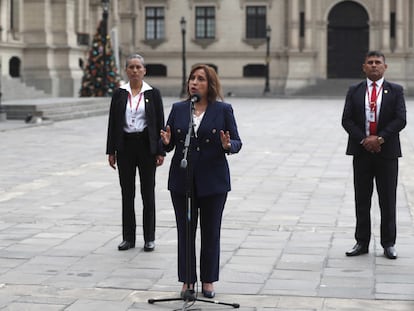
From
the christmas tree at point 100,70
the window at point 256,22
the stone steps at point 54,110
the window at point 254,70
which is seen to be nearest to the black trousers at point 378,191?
the stone steps at point 54,110

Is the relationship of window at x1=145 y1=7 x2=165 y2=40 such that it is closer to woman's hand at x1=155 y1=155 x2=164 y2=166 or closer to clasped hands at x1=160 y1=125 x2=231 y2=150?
woman's hand at x1=155 y1=155 x2=164 y2=166

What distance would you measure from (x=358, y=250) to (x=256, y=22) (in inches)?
2025

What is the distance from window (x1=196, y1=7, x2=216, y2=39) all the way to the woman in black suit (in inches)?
2015

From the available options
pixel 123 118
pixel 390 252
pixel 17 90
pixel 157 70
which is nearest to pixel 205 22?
pixel 157 70

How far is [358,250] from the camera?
9445 mm

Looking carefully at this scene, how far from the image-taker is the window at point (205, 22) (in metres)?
60.4

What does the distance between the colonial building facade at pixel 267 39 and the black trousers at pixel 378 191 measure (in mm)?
47931

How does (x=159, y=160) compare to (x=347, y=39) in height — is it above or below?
below

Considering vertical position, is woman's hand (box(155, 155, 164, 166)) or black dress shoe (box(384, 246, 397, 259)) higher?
woman's hand (box(155, 155, 164, 166))

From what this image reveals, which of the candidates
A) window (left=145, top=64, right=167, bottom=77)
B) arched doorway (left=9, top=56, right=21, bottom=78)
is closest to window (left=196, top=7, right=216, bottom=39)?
window (left=145, top=64, right=167, bottom=77)

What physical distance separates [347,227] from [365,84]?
2.48 metres

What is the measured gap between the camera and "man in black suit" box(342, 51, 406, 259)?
9188 mm

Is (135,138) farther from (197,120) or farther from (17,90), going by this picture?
(17,90)

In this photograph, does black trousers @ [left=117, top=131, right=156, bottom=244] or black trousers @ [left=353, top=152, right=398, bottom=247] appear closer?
black trousers @ [left=353, top=152, right=398, bottom=247]
